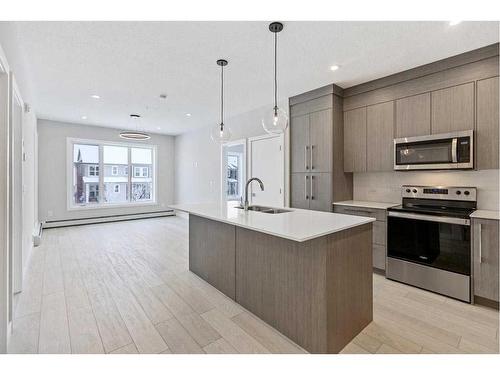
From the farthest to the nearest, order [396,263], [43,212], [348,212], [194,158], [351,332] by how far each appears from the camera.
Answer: [194,158] → [43,212] → [348,212] → [396,263] → [351,332]

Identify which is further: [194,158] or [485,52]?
[194,158]

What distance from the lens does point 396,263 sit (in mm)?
3020

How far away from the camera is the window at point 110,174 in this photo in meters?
6.65

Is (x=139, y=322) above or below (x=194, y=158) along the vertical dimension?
below

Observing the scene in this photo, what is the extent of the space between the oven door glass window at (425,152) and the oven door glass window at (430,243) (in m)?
0.75

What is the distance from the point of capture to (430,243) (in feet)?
9.12

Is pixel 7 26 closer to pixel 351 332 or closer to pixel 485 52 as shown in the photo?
pixel 351 332

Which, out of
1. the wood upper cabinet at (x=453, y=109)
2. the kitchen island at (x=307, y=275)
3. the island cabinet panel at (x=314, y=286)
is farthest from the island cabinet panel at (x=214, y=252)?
the wood upper cabinet at (x=453, y=109)

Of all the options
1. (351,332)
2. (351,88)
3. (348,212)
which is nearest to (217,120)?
(351,88)

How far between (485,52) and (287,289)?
10.4ft

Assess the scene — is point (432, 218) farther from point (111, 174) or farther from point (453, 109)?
point (111, 174)

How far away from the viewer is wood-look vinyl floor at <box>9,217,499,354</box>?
1.86m
